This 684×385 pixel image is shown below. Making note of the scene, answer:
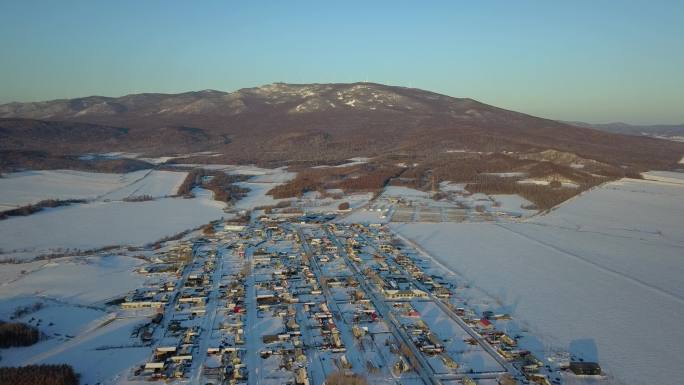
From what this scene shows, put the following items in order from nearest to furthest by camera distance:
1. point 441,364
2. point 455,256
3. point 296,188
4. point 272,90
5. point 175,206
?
point 441,364
point 455,256
point 175,206
point 296,188
point 272,90

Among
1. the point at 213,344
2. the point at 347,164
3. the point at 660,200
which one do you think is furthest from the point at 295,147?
the point at 213,344

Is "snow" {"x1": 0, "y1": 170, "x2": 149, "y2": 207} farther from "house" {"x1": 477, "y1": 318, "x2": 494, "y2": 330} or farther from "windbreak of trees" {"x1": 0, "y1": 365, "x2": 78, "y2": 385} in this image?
"house" {"x1": 477, "y1": 318, "x2": 494, "y2": 330}

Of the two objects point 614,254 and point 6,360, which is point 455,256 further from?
point 6,360

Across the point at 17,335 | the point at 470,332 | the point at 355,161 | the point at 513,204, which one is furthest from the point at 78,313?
the point at 355,161

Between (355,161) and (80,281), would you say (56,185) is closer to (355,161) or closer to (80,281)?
(80,281)

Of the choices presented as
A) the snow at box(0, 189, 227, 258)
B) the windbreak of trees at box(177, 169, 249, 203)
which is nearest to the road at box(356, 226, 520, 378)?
the snow at box(0, 189, 227, 258)
